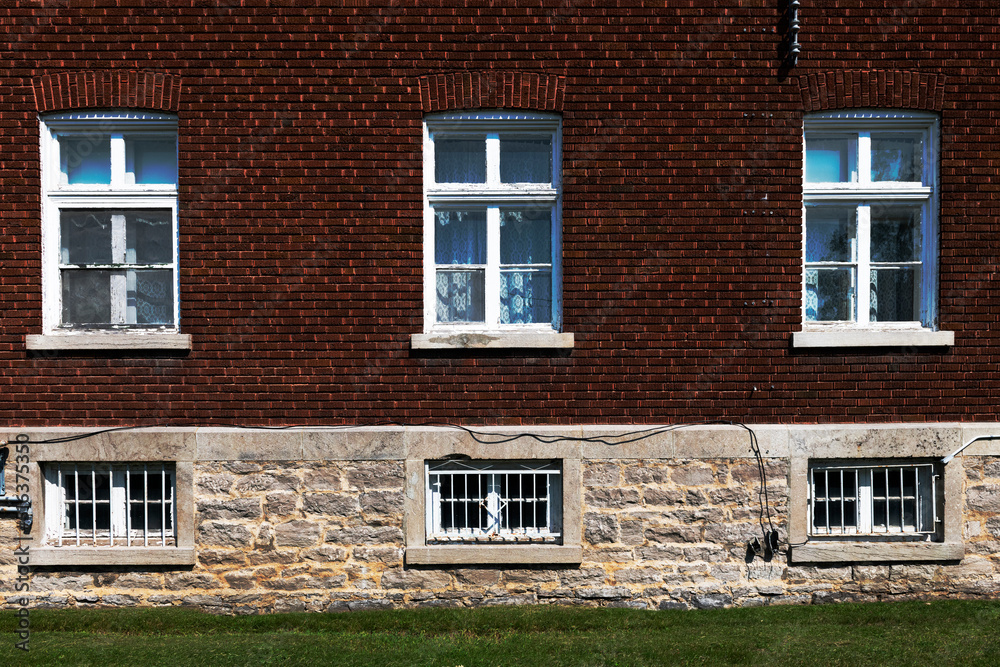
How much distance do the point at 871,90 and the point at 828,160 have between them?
2.12ft

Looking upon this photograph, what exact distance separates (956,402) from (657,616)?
124 inches

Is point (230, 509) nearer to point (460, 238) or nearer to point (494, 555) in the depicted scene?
point (494, 555)

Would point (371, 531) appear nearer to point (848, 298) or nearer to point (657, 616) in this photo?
point (657, 616)

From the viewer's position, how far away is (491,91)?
630 centimetres

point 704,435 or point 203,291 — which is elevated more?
point 203,291

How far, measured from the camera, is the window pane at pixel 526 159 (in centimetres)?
658

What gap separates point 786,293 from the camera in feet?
21.0

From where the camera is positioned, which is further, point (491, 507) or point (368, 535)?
point (491, 507)

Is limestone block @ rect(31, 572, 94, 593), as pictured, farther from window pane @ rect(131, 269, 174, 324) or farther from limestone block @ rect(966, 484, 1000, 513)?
limestone block @ rect(966, 484, 1000, 513)

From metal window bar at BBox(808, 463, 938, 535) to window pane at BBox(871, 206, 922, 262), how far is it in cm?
186

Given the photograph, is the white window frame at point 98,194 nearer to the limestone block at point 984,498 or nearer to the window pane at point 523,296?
the window pane at point 523,296

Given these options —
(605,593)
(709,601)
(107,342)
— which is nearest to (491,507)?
(605,593)

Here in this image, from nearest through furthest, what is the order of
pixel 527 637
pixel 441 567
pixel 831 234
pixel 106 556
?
1. pixel 527 637
2. pixel 106 556
3. pixel 441 567
4. pixel 831 234

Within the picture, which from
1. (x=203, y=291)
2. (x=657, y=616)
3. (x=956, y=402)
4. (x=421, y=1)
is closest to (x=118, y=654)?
(x=203, y=291)
